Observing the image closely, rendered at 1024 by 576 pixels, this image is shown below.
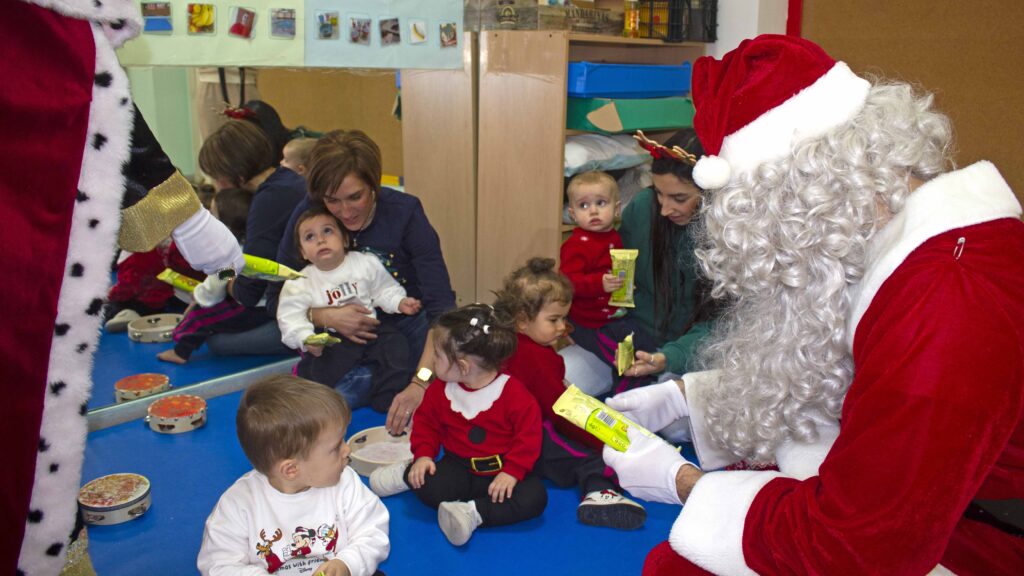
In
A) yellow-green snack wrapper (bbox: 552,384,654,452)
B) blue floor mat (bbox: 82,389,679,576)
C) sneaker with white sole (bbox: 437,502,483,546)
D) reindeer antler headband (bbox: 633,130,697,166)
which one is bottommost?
blue floor mat (bbox: 82,389,679,576)

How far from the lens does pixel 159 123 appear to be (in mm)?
3105

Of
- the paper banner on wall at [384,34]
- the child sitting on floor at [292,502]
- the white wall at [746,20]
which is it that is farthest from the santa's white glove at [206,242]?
the white wall at [746,20]

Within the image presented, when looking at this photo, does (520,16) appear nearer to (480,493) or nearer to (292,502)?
(480,493)

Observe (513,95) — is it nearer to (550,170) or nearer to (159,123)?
(550,170)

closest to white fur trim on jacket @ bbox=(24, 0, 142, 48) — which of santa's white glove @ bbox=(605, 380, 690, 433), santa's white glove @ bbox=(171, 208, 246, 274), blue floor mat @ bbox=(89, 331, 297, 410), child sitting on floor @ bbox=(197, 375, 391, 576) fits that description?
santa's white glove @ bbox=(171, 208, 246, 274)

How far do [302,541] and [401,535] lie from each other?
0.67 metres

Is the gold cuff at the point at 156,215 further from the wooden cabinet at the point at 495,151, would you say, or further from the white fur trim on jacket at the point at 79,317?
the wooden cabinet at the point at 495,151

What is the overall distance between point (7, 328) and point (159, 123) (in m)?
1.93

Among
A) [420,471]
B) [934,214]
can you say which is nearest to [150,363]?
[420,471]

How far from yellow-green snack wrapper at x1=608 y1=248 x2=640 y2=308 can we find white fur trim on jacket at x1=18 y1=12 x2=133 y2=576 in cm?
210

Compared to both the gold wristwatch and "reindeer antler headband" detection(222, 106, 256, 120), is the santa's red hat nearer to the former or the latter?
the gold wristwatch

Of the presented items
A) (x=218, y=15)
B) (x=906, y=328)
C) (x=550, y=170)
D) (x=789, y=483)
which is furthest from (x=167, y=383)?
(x=906, y=328)

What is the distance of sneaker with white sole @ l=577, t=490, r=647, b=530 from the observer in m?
2.55

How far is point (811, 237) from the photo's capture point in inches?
58.2
